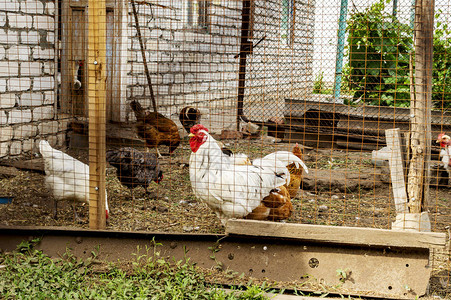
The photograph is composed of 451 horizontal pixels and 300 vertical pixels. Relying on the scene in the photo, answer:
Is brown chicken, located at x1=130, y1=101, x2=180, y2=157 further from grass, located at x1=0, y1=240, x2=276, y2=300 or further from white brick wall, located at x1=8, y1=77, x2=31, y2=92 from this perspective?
grass, located at x1=0, y1=240, x2=276, y2=300

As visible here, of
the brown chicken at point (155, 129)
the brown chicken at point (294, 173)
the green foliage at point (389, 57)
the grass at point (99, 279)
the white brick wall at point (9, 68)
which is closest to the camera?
the grass at point (99, 279)

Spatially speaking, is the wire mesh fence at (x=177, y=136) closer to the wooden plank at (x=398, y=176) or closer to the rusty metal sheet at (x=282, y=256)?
the wooden plank at (x=398, y=176)

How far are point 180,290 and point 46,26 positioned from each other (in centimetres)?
544

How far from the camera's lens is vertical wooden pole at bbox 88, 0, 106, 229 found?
3664 millimetres

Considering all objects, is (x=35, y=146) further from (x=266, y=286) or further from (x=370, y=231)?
(x=370, y=231)

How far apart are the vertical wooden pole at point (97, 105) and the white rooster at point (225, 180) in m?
0.80

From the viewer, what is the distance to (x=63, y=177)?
181 inches

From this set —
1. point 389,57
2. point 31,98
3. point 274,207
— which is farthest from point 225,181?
point 389,57

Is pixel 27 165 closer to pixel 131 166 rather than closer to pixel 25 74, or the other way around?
pixel 25 74

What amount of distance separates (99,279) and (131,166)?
2122 mm

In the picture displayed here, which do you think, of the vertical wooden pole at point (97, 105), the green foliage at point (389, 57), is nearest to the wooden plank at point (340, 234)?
the vertical wooden pole at point (97, 105)

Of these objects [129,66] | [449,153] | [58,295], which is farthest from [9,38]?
[449,153]

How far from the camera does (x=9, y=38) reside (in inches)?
249

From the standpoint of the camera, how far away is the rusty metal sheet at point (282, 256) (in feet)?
11.1
